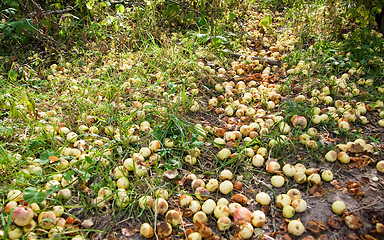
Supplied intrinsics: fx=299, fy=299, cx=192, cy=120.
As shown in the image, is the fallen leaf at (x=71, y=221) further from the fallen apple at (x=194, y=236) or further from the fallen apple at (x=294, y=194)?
the fallen apple at (x=294, y=194)

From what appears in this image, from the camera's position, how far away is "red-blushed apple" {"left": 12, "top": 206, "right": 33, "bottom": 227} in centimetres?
181

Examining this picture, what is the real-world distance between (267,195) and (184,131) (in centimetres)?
90

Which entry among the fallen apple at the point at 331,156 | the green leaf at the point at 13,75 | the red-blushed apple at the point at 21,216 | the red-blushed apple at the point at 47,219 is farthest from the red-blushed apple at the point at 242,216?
the green leaf at the point at 13,75

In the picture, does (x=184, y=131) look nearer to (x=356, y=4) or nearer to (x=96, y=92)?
(x=96, y=92)

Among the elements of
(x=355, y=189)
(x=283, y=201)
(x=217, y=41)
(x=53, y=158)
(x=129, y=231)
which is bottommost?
(x=129, y=231)

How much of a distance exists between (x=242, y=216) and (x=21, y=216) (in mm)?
1365

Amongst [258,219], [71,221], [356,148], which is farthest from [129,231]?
[356,148]

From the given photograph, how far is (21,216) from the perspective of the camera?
1.82 metres

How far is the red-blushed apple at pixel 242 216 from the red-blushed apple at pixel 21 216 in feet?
4.21

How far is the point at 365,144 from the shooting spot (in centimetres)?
243

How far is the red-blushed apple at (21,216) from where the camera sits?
71.4 inches

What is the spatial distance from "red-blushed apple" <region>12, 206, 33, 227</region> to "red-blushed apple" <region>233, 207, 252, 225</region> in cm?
128

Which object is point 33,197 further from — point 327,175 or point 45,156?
point 327,175

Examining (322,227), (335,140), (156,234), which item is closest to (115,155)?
(156,234)
